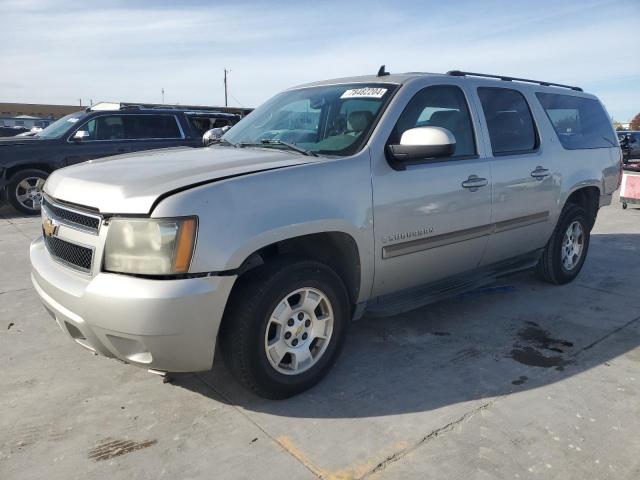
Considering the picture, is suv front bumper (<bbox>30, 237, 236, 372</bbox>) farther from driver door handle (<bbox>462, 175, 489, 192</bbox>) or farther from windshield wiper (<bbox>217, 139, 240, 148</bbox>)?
driver door handle (<bbox>462, 175, 489, 192</bbox>)

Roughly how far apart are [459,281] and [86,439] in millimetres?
2718

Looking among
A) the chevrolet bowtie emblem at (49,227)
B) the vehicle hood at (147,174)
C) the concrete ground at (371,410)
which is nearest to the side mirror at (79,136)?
the concrete ground at (371,410)

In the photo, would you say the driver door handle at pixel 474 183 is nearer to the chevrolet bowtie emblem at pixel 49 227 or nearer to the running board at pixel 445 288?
the running board at pixel 445 288

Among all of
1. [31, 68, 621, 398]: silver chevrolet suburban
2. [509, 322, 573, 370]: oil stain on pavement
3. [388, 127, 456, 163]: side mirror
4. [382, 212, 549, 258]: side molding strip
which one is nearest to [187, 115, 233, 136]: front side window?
[31, 68, 621, 398]: silver chevrolet suburban

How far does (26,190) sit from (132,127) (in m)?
2.11

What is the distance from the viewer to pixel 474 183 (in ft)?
12.3

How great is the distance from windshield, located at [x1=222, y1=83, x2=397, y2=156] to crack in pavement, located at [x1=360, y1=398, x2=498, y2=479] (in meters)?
1.62

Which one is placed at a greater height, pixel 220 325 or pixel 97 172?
pixel 97 172

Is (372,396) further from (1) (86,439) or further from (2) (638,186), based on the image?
(2) (638,186)

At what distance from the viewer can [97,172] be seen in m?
2.93

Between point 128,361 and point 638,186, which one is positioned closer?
point 128,361

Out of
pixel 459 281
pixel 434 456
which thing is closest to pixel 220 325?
pixel 434 456

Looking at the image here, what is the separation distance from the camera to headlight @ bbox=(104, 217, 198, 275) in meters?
2.41

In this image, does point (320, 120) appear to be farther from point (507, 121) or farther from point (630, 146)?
point (630, 146)
